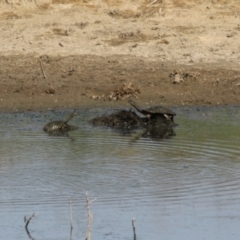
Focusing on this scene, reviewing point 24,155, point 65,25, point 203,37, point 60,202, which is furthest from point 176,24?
point 60,202

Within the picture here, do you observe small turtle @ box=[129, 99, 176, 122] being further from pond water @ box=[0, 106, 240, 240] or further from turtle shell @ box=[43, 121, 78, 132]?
turtle shell @ box=[43, 121, 78, 132]

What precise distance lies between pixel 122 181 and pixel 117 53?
6565mm

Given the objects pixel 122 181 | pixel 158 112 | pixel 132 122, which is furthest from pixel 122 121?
pixel 122 181

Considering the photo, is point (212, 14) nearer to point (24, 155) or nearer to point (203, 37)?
point (203, 37)

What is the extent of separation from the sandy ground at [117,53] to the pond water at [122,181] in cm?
150

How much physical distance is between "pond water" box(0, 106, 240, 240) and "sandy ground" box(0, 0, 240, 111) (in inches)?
59.1

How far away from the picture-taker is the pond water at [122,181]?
295 inches

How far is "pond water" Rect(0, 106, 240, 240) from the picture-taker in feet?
24.6

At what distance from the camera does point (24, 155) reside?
1030cm

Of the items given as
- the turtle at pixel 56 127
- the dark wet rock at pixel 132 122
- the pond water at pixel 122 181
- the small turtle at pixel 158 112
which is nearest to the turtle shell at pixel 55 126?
the turtle at pixel 56 127

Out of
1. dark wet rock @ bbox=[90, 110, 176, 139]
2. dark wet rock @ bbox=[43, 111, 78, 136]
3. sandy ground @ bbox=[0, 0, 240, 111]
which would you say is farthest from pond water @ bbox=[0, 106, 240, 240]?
sandy ground @ bbox=[0, 0, 240, 111]

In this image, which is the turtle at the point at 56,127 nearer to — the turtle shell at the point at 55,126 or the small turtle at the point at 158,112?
the turtle shell at the point at 55,126

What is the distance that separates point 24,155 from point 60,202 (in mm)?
2201

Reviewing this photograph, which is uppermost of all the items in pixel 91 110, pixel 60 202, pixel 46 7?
pixel 46 7
